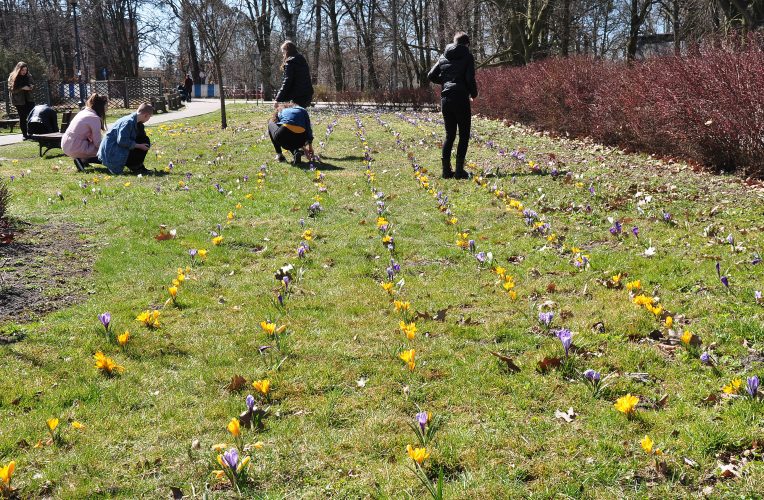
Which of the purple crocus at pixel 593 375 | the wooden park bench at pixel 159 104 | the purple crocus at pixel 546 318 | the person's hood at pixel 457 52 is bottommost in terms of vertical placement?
the purple crocus at pixel 593 375

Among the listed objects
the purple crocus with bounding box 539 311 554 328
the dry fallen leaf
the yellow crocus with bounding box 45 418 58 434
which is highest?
the purple crocus with bounding box 539 311 554 328

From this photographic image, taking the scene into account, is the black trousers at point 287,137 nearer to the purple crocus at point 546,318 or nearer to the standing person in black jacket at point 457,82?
the standing person in black jacket at point 457,82

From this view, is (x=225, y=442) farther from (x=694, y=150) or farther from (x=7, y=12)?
(x=7, y=12)

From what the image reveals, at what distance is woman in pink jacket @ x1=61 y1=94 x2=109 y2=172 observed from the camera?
11.4 meters

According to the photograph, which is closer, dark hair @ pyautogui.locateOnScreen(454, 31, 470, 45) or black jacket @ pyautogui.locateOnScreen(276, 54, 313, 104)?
dark hair @ pyautogui.locateOnScreen(454, 31, 470, 45)

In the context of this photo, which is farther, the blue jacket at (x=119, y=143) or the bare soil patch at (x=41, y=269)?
the blue jacket at (x=119, y=143)

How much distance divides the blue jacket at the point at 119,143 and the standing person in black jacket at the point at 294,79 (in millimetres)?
2780

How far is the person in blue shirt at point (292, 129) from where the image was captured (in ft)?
37.2

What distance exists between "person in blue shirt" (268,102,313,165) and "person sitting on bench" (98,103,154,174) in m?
2.26

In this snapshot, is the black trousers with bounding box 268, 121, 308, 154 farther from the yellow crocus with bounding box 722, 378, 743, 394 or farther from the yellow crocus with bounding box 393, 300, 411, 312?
the yellow crocus with bounding box 722, 378, 743, 394

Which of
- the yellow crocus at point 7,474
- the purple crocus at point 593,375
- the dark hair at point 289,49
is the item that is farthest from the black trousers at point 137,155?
the purple crocus at point 593,375

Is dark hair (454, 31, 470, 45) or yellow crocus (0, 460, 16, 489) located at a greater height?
dark hair (454, 31, 470, 45)

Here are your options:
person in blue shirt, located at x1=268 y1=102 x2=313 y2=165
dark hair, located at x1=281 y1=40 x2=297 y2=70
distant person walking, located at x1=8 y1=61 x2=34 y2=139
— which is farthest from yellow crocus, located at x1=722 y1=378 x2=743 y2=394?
distant person walking, located at x1=8 y1=61 x2=34 y2=139

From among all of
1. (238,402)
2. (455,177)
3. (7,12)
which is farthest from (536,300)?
(7,12)
